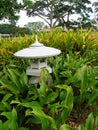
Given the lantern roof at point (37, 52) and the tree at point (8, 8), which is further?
the tree at point (8, 8)

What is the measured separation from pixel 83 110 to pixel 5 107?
32.4 inches

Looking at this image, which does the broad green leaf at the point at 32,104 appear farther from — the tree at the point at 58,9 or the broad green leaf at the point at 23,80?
the tree at the point at 58,9

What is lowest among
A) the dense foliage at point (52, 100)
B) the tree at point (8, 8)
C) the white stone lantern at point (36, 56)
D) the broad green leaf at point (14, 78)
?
the dense foliage at point (52, 100)

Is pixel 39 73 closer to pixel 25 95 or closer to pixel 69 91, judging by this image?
pixel 25 95

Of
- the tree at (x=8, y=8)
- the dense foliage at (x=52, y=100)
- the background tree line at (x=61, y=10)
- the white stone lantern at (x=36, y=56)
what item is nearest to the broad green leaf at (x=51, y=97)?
the dense foliage at (x=52, y=100)

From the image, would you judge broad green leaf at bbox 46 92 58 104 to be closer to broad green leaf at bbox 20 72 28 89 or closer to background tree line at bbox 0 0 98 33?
broad green leaf at bbox 20 72 28 89

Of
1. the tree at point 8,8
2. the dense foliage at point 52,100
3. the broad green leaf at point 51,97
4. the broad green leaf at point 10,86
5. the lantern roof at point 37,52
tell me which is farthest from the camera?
the tree at point 8,8

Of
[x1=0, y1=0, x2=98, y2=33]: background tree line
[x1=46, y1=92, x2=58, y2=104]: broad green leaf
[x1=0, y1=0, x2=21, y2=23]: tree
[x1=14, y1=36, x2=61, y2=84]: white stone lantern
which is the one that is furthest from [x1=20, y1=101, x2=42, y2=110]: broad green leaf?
[x1=0, y1=0, x2=98, y2=33]: background tree line

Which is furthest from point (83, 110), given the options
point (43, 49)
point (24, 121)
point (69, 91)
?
point (43, 49)

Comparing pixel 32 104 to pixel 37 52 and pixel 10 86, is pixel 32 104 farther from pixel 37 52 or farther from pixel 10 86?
pixel 37 52

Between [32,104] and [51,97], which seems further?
[51,97]

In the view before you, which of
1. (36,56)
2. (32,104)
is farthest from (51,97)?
(36,56)

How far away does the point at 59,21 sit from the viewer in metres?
47.6

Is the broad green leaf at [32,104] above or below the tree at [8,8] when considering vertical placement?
below
